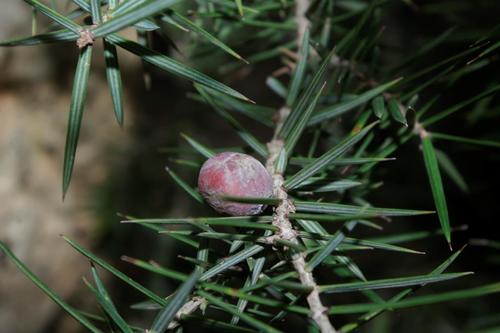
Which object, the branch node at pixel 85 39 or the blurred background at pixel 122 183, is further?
the blurred background at pixel 122 183

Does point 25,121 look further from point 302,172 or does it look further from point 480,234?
point 480,234

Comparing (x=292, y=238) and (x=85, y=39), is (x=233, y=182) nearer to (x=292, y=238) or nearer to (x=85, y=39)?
(x=292, y=238)

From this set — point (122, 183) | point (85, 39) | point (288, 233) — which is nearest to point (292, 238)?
point (288, 233)

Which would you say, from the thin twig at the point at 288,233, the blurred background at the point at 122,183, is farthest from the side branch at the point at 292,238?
the blurred background at the point at 122,183

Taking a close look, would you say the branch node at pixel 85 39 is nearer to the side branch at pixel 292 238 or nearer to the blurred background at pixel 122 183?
the side branch at pixel 292 238

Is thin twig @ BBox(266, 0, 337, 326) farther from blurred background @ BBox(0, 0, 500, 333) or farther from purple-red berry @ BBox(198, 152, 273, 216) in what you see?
blurred background @ BBox(0, 0, 500, 333)

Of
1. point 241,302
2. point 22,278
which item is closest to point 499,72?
point 241,302
